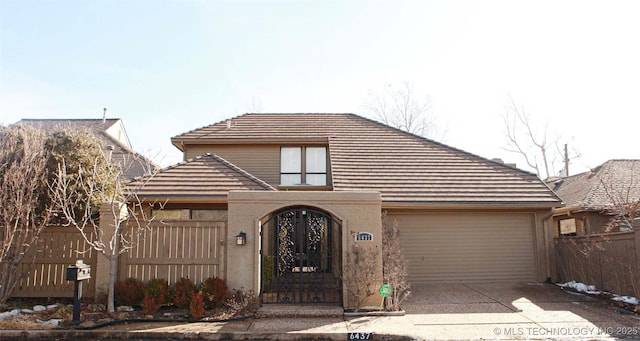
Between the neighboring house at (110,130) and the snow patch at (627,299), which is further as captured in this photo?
the neighboring house at (110,130)

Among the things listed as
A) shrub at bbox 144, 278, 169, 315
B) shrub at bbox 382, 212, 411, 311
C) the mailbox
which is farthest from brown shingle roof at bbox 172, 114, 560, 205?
the mailbox

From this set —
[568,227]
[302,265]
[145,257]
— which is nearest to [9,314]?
[145,257]

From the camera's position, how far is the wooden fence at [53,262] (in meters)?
10.3

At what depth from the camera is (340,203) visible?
408 inches

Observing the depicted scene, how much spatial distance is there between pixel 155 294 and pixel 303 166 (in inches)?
343

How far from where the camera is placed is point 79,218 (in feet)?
36.8

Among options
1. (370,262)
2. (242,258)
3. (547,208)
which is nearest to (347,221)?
(370,262)

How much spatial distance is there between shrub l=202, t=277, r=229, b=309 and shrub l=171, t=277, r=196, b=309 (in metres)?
0.29

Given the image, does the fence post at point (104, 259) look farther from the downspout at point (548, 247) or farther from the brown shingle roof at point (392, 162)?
the downspout at point (548, 247)

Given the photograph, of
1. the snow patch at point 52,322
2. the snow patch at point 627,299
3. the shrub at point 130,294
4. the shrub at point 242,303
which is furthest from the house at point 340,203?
the snow patch at point 52,322

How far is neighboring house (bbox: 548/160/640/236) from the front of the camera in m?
16.0

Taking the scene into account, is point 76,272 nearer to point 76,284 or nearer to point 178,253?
point 76,284

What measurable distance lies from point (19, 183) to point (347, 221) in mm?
7358

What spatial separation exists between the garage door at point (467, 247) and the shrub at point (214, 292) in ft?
20.8
